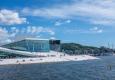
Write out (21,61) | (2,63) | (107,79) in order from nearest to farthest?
(107,79), (2,63), (21,61)

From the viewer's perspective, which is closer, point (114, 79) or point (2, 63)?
point (114, 79)

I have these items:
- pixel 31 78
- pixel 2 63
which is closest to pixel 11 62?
pixel 2 63

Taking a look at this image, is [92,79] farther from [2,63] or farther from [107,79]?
[2,63]

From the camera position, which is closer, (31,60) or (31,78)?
(31,78)

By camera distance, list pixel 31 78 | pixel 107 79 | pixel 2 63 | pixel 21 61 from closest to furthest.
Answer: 1. pixel 107 79
2. pixel 31 78
3. pixel 2 63
4. pixel 21 61

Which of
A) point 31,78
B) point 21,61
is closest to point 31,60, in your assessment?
point 21,61

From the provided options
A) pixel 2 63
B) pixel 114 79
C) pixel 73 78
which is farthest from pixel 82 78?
pixel 2 63

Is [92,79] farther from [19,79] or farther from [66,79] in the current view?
[19,79]

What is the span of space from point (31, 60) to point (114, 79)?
391ft

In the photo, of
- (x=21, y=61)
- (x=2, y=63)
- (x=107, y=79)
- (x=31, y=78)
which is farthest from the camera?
(x=21, y=61)

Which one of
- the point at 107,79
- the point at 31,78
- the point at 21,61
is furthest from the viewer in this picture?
the point at 21,61

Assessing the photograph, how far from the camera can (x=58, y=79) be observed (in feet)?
282

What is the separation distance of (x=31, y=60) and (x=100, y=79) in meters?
118

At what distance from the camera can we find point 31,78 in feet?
295
